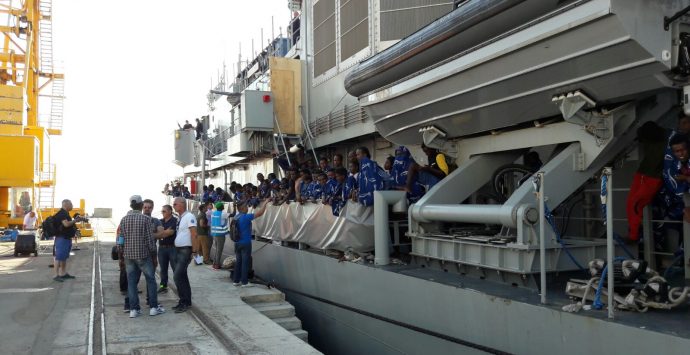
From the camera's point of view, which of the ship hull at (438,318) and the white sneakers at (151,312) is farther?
the white sneakers at (151,312)

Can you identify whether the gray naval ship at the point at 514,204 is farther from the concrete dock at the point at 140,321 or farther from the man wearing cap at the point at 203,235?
the man wearing cap at the point at 203,235

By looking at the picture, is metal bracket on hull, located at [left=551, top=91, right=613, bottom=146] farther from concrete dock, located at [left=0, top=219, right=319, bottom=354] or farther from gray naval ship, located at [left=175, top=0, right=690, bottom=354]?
concrete dock, located at [left=0, top=219, right=319, bottom=354]

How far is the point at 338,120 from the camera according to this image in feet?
31.3

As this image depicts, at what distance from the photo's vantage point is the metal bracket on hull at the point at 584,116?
3.99m

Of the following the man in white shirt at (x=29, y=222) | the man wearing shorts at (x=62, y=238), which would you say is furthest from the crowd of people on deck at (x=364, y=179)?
the man in white shirt at (x=29, y=222)

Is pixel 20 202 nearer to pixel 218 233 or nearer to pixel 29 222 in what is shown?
pixel 29 222

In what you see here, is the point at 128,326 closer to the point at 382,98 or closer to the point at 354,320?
the point at 354,320

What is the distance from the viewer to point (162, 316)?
601cm

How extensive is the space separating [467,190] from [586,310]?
2.22 meters

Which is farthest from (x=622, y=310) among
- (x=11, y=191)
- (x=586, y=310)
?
(x=11, y=191)

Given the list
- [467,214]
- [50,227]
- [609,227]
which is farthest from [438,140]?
[50,227]

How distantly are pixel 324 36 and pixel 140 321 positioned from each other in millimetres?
6393

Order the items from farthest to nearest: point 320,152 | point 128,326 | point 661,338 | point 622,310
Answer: point 320,152 → point 128,326 → point 622,310 → point 661,338

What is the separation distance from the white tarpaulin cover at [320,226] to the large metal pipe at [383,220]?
0.48 metres
